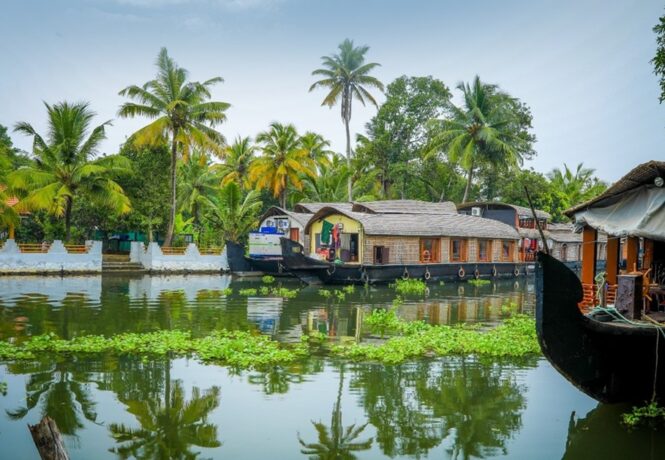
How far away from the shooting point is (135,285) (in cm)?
1995

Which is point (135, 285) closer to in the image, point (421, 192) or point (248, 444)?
point (248, 444)

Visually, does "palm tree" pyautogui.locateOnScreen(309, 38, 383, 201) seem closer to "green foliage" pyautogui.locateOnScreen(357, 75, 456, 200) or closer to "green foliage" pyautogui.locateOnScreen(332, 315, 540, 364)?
"green foliage" pyautogui.locateOnScreen(357, 75, 456, 200)

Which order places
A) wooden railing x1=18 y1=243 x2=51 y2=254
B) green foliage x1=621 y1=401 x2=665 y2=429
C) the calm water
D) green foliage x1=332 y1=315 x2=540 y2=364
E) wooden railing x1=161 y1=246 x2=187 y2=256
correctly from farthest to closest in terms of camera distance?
1. wooden railing x1=161 y1=246 x2=187 y2=256
2. wooden railing x1=18 y1=243 x2=51 y2=254
3. green foliage x1=332 y1=315 x2=540 y2=364
4. green foliage x1=621 y1=401 x2=665 y2=429
5. the calm water

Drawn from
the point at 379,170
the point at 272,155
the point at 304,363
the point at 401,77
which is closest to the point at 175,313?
the point at 304,363

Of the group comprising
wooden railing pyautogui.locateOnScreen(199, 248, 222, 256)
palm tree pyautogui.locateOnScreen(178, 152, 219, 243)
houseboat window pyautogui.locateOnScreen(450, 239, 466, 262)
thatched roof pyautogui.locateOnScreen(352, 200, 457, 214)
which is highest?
palm tree pyautogui.locateOnScreen(178, 152, 219, 243)

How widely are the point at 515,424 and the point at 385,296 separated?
38.6ft

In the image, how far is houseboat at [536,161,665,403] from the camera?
20.2 ft

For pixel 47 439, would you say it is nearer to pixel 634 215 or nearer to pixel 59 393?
pixel 59 393

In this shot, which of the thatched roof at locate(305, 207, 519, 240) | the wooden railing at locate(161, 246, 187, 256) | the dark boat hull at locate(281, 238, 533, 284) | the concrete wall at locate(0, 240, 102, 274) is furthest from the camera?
the wooden railing at locate(161, 246, 187, 256)

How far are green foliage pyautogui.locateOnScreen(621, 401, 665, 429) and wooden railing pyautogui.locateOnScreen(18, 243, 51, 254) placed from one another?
71.2 feet

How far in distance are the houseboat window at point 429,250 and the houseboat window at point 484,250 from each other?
9.68ft

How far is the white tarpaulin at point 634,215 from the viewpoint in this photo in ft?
23.0

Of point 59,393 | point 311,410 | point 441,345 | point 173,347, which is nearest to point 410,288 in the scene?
point 441,345

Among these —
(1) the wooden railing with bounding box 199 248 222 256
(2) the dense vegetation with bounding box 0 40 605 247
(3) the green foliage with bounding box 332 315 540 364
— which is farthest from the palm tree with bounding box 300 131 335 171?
(3) the green foliage with bounding box 332 315 540 364
